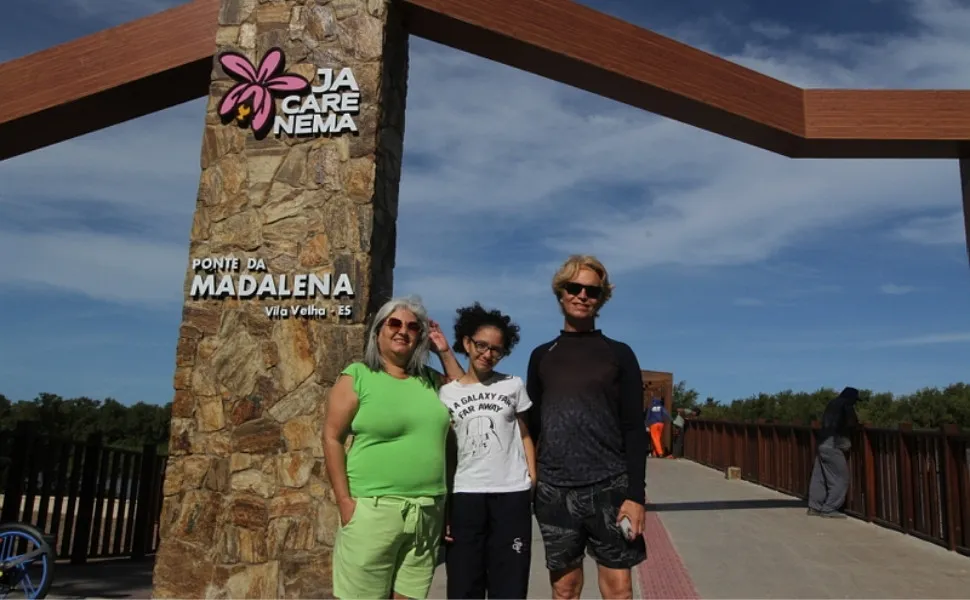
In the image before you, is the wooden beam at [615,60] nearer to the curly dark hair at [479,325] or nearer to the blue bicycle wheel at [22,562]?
the curly dark hair at [479,325]

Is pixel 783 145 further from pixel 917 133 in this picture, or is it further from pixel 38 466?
pixel 38 466

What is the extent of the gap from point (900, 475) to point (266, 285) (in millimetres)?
6646

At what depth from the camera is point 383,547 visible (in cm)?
296

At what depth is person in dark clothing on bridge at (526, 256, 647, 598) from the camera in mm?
3061

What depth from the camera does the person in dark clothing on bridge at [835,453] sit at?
9.42 m

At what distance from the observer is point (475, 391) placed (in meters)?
3.30

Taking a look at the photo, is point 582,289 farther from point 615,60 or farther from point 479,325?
point 615,60

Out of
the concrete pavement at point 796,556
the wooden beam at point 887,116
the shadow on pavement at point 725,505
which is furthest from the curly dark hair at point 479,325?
the shadow on pavement at point 725,505

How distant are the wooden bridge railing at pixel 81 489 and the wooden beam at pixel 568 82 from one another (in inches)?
119

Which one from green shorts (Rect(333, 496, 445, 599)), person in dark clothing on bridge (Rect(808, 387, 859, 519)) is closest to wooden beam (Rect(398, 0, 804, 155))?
person in dark clothing on bridge (Rect(808, 387, 859, 519))

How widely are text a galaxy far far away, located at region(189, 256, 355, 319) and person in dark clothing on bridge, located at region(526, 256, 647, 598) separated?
3179 millimetres

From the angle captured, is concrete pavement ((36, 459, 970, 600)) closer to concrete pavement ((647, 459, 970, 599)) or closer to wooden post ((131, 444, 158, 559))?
concrete pavement ((647, 459, 970, 599))

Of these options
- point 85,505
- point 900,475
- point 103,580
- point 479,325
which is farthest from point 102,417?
point 479,325

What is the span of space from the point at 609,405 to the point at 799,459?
30.8 feet
